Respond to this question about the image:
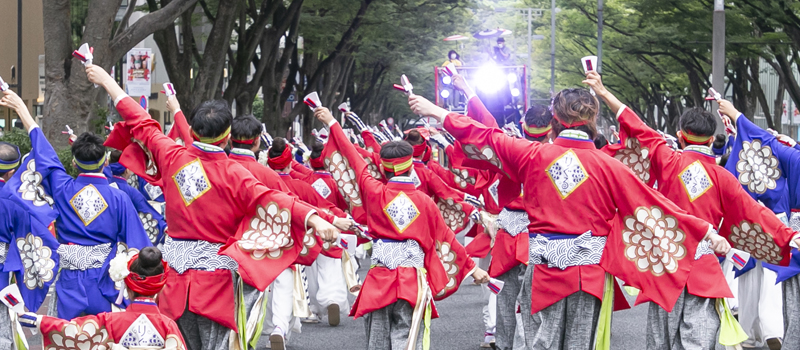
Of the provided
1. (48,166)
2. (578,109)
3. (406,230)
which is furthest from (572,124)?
(48,166)

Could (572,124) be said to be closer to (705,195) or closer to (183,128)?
(705,195)

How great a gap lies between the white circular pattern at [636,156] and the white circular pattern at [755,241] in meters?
0.63

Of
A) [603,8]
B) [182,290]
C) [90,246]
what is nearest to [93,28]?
[90,246]

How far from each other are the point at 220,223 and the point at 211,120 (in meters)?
0.55

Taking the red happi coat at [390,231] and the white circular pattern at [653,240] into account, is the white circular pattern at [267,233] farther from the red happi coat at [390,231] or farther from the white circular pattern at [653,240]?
the white circular pattern at [653,240]

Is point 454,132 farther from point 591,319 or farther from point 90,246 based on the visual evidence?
point 90,246

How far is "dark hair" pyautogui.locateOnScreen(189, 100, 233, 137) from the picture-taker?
536 cm

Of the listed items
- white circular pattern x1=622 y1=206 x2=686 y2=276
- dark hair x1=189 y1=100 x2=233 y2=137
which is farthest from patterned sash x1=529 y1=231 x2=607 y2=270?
dark hair x1=189 y1=100 x2=233 y2=137

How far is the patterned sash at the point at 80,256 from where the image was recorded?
20.2ft

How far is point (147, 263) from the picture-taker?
14.7ft

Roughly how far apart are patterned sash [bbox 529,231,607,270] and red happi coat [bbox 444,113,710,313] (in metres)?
0.03

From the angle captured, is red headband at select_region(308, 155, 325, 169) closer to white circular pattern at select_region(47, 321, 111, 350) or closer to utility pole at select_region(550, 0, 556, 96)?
white circular pattern at select_region(47, 321, 111, 350)

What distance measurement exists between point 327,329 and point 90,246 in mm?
3721

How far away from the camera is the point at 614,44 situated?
3056 centimetres
